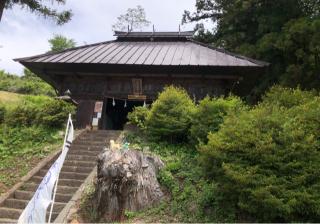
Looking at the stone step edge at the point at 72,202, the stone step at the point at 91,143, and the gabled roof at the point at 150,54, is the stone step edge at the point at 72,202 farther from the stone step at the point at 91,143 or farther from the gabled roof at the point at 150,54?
the gabled roof at the point at 150,54

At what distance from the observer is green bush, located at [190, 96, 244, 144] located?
11242 mm

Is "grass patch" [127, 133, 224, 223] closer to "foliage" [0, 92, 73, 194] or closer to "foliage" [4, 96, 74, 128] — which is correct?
"foliage" [0, 92, 73, 194]

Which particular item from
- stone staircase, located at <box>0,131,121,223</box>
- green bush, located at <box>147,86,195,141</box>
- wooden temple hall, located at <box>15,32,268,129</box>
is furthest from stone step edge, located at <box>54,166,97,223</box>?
wooden temple hall, located at <box>15,32,268,129</box>

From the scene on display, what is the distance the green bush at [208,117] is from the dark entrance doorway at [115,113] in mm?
6497

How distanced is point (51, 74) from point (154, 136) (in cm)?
764

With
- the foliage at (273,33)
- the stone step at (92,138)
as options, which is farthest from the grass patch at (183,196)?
the foliage at (273,33)

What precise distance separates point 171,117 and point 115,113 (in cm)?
697

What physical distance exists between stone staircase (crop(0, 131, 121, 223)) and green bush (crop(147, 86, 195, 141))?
2.11m

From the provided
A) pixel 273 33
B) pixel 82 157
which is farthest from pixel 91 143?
pixel 273 33

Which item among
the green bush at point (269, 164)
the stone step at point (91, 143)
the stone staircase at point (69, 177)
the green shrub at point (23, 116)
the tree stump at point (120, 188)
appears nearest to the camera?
the green bush at point (269, 164)

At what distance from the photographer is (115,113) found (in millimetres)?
18891

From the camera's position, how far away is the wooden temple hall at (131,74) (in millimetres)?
15797

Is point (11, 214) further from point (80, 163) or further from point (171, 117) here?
point (171, 117)

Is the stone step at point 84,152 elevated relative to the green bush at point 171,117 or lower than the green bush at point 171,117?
lower
